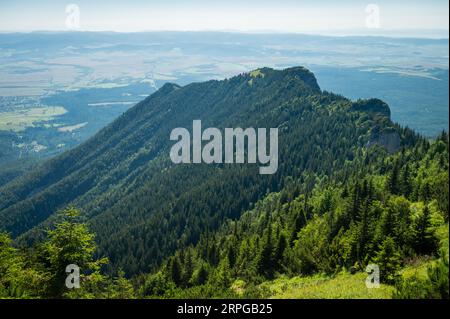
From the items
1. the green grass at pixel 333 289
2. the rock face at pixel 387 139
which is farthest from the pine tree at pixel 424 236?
the rock face at pixel 387 139

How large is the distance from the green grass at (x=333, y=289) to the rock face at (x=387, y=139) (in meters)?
93.4

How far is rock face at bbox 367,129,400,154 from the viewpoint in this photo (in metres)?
124

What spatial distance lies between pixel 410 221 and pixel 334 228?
10.9 m

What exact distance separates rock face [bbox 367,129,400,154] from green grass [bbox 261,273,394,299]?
9339 centimetres

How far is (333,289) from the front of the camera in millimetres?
28906

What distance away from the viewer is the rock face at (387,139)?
124 m

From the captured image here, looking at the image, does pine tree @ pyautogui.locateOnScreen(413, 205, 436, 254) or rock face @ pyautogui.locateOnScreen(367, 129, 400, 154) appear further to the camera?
rock face @ pyautogui.locateOnScreen(367, 129, 400, 154)

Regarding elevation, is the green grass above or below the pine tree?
below

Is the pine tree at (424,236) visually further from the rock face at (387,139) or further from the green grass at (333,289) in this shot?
the rock face at (387,139)

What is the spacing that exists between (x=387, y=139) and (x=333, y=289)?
11078 centimetres

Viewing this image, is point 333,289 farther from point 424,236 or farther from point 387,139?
point 387,139

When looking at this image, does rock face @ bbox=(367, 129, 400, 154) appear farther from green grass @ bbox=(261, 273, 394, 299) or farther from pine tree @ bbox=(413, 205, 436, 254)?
pine tree @ bbox=(413, 205, 436, 254)

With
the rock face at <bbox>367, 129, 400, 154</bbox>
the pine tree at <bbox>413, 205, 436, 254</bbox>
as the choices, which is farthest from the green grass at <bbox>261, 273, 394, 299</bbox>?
the rock face at <bbox>367, 129, 400, 154</bbox>
